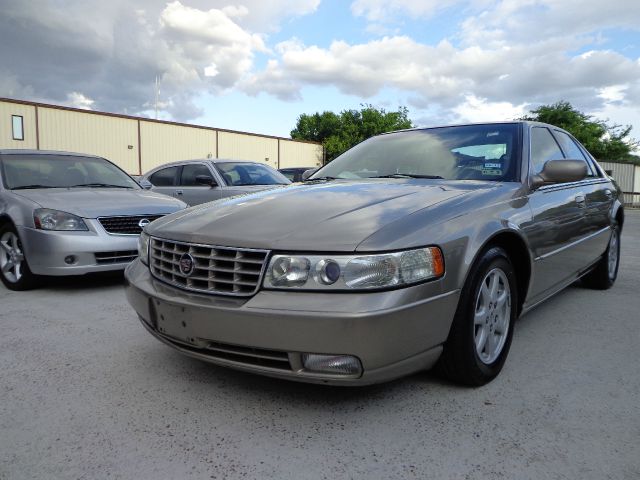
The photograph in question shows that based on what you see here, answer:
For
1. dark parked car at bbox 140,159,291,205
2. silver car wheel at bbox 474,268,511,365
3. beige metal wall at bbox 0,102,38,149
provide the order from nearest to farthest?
silver car wheel at bbox 474,268,511,365
dark parked car at bbox 140,159,291,205
beige metal wall at bbox 0,102,38,149

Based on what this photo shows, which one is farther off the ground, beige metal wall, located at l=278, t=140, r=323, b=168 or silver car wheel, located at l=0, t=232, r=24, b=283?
beige metal wall, located at l=278, t=140, r=323, b=168

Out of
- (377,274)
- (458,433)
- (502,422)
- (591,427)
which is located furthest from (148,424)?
(591,427)

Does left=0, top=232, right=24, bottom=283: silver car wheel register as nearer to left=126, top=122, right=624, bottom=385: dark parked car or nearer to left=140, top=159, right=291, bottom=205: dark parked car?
left=126, top=122, right=624, bottom=385: dark parked car

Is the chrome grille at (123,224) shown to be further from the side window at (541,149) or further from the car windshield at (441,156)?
the side window at (541,149)

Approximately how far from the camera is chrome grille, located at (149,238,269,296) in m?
2.09

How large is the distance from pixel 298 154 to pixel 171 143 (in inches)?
420

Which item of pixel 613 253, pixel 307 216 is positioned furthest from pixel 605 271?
pixel 307 216

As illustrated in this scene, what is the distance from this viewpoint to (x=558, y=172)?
3.00 m

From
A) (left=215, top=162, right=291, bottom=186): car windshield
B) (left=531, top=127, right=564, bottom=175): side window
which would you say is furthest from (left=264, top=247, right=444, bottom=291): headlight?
(left=215, top=162, right=291, bottom=186): car windshield

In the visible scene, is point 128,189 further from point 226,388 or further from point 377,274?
point 377,274

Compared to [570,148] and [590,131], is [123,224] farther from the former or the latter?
[590,131]

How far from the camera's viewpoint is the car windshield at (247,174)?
798 centimetres

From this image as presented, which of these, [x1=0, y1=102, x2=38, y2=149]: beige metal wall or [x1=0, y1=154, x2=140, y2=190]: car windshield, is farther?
[x1=0, y1=102, x2=38, y2=149]: beige metal wall

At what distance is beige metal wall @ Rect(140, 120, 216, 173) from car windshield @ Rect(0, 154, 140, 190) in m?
20.1
